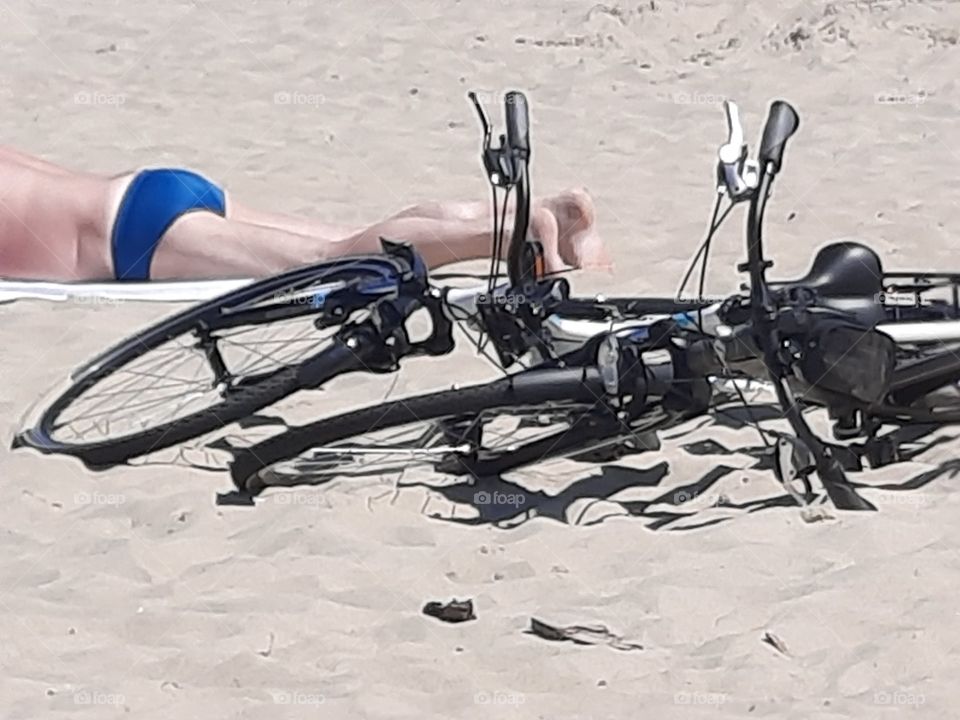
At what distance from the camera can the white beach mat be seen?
15.1 feet

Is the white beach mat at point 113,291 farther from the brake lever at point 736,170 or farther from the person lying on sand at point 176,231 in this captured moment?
the brake lever at point 736,170

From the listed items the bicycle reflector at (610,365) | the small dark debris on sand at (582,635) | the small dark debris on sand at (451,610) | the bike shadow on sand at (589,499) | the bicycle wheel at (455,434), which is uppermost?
the bicycle reflector at (610,365)

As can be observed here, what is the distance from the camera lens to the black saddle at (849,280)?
3320mm

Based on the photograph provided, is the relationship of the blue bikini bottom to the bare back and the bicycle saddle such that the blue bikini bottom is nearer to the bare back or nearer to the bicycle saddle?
the bare back

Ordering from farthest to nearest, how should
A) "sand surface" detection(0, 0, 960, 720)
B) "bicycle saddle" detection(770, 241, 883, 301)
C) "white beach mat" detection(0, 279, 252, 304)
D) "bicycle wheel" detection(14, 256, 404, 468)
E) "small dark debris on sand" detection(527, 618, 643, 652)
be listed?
"white beach mat" detection(0, 279, 252, 304) → "bicycle wheel" detection(14, 256, 404, 468) → "bicycle saddle" detection(770, 241, 883, 301) → "small dark debris on sand" detection(527, 618, 643, 652) → "sand surface" detection(0, 0, 960, 720)

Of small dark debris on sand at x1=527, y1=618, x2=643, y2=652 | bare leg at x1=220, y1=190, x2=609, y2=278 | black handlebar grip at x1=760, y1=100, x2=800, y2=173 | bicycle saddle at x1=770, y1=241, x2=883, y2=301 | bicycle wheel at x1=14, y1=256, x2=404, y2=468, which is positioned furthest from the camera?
bare leg at x1=220, y1=190, x2=609, y2=278

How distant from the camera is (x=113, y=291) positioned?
470 centimetres

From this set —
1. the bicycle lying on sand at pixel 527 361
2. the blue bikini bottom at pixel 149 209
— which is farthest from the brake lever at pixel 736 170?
the blue bikini bottom at pixel 149 209

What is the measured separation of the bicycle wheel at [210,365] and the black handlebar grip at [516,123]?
337 mm

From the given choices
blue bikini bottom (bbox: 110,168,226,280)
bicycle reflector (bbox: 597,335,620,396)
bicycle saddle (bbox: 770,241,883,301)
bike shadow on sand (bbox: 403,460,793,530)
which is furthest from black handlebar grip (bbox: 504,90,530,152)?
blue bikini bottom (bbox: 110,168,226,280)

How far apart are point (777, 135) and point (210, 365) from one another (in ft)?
4.12

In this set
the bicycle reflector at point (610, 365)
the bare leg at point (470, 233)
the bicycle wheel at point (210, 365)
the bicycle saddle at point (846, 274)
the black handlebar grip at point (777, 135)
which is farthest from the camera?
the bare leg at point (470, 233)

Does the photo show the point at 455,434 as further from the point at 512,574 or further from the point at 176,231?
the point at 176,231

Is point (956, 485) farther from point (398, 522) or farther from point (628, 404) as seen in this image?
point (398, 522)
